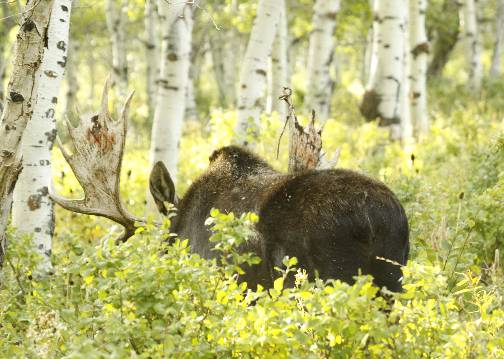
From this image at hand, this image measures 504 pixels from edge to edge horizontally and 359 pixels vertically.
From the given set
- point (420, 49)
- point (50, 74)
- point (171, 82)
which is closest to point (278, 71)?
point (420, 49)

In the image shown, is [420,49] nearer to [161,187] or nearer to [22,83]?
[161,187]

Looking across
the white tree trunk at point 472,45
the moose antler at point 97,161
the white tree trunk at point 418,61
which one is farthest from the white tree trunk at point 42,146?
the white tree trunk at point 472,45

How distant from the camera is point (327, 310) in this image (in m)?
3.17

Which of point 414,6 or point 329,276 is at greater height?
point 414,6

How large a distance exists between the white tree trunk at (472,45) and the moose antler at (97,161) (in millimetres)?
17222

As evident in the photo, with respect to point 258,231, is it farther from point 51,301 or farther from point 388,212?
point 51,301

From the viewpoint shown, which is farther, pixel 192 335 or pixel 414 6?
pixel 414 6

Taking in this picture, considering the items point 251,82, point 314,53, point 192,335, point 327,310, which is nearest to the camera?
point 327,310

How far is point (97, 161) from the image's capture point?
6.08 metres

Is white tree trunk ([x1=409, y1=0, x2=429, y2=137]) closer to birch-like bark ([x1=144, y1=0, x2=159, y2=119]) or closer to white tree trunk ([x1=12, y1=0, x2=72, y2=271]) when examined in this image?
birch-like bark ([x1=144, y1=0, x2=159, y2=119])

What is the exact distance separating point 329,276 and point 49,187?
259cm

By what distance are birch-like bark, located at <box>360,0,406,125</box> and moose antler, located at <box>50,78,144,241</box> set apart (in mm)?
7580

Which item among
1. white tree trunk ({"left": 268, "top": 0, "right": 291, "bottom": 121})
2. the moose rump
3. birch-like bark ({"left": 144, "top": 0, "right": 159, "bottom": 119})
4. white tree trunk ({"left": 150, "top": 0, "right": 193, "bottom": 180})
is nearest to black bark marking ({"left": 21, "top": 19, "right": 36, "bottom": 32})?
the moose rump

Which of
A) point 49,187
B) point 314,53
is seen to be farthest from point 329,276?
point 314,53
